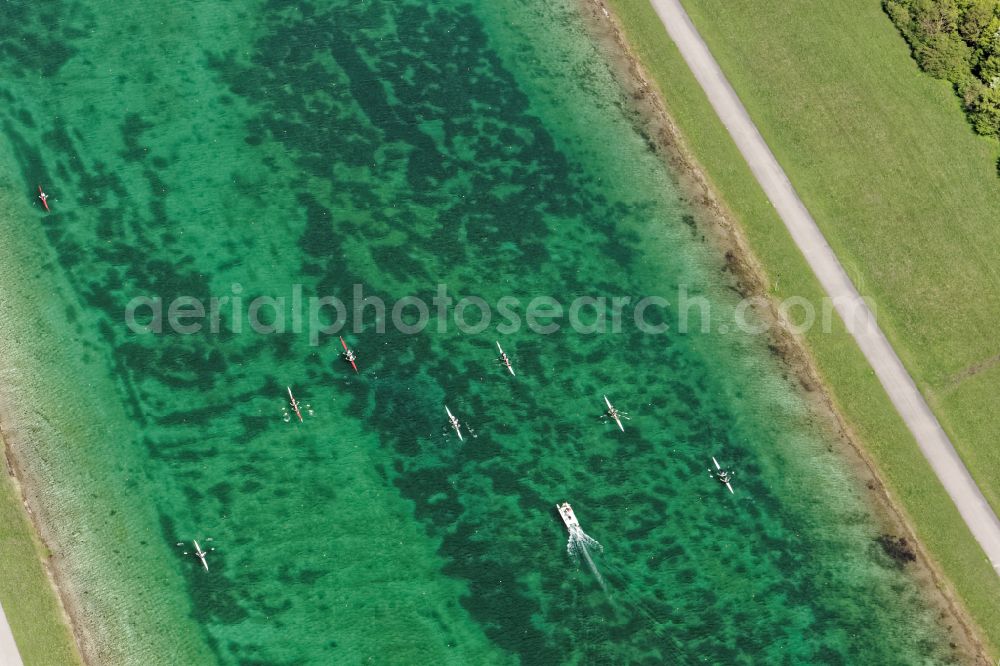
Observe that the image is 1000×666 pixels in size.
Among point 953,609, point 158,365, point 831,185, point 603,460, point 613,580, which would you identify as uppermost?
point 158,365

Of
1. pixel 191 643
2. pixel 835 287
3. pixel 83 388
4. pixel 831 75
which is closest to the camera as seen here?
pixel 191 643

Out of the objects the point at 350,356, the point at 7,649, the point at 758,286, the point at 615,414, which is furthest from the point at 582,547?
the point at 7,649

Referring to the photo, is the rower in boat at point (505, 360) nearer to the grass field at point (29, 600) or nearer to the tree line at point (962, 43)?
the grass field at point (29, 600)

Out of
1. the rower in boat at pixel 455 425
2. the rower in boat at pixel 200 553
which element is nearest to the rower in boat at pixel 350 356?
the rower in boat at pixel 455 425

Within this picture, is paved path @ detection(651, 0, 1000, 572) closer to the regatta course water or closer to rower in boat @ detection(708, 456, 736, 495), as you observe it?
the regatta course water

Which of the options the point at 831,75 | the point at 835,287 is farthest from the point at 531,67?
the point at 835,287

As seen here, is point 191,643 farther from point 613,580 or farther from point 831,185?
point 831,185

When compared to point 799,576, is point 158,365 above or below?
above

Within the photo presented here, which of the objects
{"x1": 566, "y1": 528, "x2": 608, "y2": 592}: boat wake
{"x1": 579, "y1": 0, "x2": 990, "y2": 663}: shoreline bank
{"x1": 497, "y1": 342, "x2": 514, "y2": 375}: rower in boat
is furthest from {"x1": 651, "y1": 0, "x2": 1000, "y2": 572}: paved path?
{"x1": 566, "y1": 528, "x2": 608, "y2": 592}: boat wake
